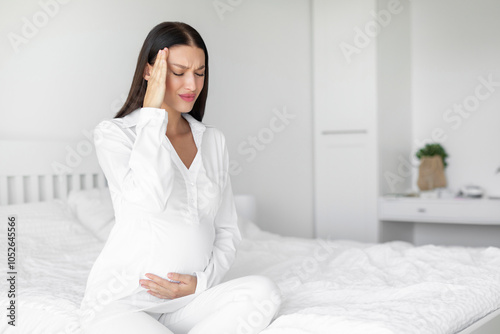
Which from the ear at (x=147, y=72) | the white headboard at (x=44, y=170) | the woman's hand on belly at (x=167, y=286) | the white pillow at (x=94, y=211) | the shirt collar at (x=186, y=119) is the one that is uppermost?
the ear at (x=147, y=72)

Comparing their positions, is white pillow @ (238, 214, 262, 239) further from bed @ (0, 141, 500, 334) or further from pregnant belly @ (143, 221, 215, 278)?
pregnant belly @ (143, 221, 215, 278)

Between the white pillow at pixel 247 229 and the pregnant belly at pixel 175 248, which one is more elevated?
the pregnant belly at pixel 175 248

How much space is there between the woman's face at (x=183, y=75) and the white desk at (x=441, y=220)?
8.88ft

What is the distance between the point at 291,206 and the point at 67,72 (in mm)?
1996

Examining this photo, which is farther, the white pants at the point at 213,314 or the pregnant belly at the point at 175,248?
the pregnant belly at the point at 175,248

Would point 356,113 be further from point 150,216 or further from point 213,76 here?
point 150,216

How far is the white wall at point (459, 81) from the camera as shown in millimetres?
4051

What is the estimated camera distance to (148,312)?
1302 millimetres

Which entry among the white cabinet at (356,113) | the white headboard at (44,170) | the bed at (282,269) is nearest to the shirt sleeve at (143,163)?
the bed at (282,269)

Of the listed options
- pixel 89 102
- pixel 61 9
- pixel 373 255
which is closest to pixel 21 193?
pixel 89 102

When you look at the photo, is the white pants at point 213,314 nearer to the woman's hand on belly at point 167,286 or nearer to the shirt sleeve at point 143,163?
the woman's hand on belly at point 167,286

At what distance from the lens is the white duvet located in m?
1.34

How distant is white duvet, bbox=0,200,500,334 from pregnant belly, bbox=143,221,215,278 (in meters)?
0.25

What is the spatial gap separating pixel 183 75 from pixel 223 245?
0.47 meters
